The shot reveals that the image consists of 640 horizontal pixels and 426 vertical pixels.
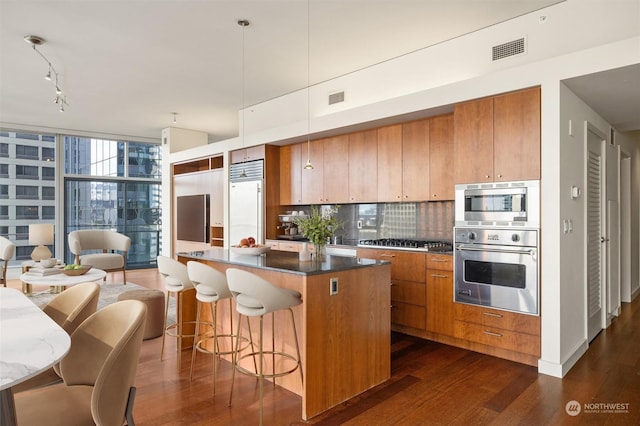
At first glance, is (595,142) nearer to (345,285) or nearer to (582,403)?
(582,403)

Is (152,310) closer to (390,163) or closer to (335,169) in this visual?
(335,169)

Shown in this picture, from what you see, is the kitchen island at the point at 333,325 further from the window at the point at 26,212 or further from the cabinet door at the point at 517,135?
the window at the point at 26,212

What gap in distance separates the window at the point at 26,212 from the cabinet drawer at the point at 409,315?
7.27 meters

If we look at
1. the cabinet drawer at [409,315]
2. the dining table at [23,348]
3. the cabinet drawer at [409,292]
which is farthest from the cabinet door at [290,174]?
the dining table at [23,348]

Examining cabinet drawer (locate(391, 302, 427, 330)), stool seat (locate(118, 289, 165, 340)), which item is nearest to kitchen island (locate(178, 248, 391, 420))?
cabinet drawer (locate(391, 302, 427, 330))

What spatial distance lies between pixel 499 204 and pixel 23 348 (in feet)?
11.4

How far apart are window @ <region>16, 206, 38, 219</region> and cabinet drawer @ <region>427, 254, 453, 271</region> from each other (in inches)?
300

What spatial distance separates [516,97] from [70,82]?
5497 mm

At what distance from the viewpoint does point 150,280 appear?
7664 mm

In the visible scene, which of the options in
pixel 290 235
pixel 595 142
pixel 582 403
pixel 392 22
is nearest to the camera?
pixel 582 403

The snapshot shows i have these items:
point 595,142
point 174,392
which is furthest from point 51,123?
point 595,142

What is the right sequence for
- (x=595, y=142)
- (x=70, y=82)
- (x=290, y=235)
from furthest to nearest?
(x=290, y=235), (x=70, y=82), (x=595, y=142)

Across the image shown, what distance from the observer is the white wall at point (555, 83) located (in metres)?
3.13

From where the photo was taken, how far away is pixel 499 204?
11.7 feet
